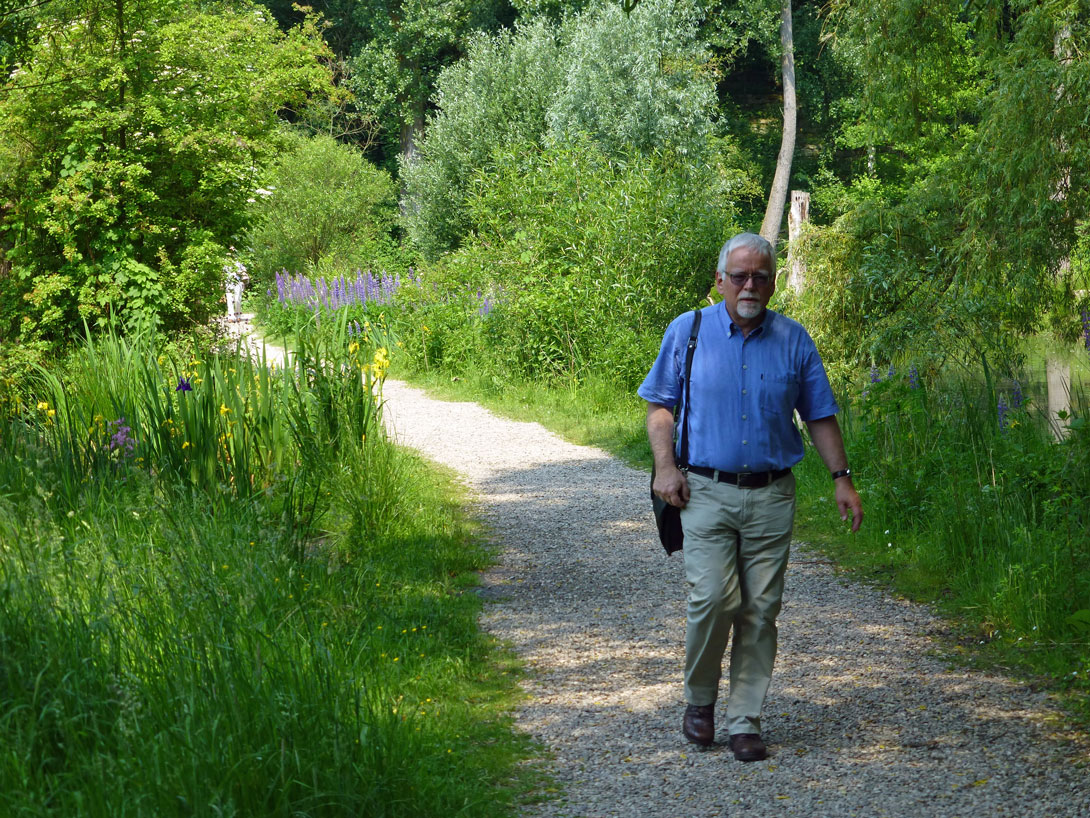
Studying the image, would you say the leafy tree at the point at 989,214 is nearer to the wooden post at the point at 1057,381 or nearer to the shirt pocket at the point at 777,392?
the wooden post at the point at 1057,381

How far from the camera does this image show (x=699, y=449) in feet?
13.6

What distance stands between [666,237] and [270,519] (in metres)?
9.46

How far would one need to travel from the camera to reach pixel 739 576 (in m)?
4.14

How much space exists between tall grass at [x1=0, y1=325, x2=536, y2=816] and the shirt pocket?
155 cm

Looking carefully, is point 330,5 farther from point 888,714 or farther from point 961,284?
point 888,714

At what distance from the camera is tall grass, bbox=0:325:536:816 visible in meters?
3.17

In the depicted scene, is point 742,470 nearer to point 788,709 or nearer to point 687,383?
point 687,383

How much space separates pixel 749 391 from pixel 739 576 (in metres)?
0.65

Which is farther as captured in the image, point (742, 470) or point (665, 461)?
point (665, 461)

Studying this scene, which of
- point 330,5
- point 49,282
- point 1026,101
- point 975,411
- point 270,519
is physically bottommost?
point 270,519

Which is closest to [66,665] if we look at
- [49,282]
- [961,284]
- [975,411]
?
[975,411]

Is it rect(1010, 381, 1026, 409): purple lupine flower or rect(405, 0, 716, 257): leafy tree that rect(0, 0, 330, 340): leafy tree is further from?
rect(405, 0, 716, 257): leafy tree

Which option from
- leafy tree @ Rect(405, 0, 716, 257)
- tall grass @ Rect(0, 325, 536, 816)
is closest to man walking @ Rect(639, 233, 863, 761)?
tall grass @ Rect(0, 325, 536, 816)

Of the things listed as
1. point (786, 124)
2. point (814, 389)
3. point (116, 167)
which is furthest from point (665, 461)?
point (786, 124)
